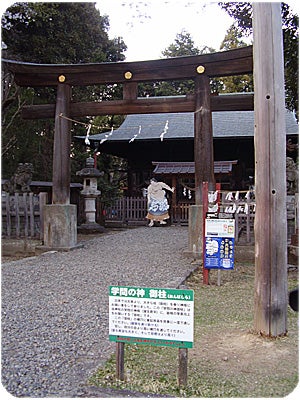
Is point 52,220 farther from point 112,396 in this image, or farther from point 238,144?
point 238,144

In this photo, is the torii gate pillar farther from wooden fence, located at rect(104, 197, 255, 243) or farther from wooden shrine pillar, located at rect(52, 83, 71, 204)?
wooden fence, located at rect(104, 197, 255, 243)

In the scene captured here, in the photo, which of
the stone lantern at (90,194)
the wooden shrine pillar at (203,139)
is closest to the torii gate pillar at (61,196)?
the wooden shrine pillar at (203,139)

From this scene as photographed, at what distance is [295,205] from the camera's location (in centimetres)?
789

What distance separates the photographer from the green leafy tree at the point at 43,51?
13875 millimetres

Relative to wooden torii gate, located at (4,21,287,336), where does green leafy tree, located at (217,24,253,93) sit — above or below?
above

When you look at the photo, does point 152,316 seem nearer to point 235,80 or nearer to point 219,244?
point 219,244

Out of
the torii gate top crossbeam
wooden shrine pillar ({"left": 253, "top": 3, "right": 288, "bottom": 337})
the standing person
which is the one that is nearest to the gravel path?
wooden shrine pillar ({"left": 253, "top": 3, "right": 288, "bottom": 337})

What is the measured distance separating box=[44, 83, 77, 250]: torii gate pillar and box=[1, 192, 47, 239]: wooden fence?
36cm

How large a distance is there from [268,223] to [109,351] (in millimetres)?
1899

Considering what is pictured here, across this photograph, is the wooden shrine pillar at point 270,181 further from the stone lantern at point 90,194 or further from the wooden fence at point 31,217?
the stone lantern at point 90,194

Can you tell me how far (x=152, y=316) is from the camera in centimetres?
291

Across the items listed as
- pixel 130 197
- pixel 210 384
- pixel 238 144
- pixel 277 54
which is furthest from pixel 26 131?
pixel 210 384

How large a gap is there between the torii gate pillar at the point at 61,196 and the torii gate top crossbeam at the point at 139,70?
378 millimetres

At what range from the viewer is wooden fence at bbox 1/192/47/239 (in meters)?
9.88
